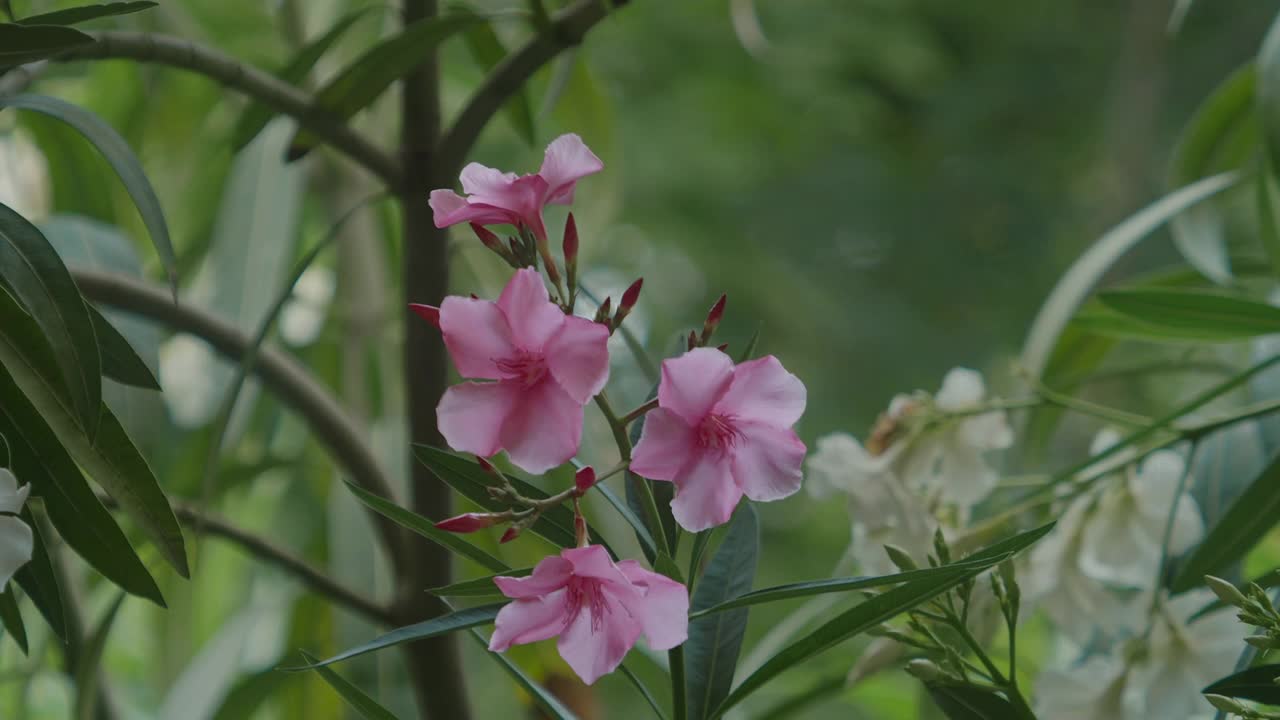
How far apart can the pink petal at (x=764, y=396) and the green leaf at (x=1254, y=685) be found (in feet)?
0.50

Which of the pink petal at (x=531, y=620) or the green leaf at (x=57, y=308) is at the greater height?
the green leaf at (x=57, y=308)

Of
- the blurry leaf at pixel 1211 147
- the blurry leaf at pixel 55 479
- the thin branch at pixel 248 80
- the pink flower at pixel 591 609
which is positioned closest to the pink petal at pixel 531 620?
the pink flower at pixel 591 609

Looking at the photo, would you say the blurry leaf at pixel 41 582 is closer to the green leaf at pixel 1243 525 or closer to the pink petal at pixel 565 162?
the pink petal at pixel 565 162

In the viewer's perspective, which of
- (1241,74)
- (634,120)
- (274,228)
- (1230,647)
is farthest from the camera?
(634,120)

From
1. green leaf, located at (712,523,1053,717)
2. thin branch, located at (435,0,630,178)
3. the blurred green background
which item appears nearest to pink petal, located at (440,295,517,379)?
green leaf, located at (712,523,1053,717)

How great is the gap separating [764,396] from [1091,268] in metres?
0.32

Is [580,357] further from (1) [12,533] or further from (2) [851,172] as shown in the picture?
(2) [851,172]

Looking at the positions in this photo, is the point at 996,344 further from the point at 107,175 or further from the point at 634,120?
the point at 107,175

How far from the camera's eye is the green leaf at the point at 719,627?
31 centimetres

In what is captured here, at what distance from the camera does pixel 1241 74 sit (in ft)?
1.95

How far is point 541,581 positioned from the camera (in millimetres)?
247

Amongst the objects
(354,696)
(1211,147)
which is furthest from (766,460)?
(1211,147)

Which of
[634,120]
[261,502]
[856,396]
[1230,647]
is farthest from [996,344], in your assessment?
[1230,647]

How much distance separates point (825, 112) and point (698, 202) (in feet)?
0.98
